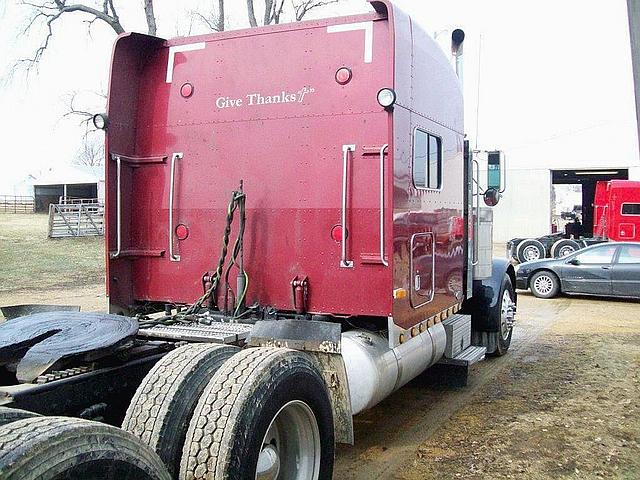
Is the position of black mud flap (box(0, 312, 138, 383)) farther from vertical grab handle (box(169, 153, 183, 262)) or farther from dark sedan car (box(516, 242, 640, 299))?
dark sedan car (box(516, 242, 640, 299))

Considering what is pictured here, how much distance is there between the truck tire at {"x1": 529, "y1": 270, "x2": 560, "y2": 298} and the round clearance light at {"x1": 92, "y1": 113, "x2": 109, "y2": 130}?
13.1 meters

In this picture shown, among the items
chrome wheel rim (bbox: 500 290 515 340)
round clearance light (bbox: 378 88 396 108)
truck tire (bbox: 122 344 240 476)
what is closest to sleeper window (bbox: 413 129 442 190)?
round clearance light (bbox: 378 88 396 108)

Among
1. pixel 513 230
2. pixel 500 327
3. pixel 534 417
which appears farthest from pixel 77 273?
pixel 513 230

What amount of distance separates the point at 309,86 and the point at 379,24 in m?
0.72

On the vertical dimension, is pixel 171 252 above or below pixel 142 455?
above

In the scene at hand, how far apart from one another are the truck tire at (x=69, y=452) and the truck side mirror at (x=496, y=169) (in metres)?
6.06

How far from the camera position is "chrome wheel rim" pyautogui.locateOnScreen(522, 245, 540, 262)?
23.5 m

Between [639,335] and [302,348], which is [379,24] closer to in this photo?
[302,348]

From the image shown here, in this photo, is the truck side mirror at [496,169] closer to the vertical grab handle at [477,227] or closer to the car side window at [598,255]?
the vertical grab handle at [477,227]

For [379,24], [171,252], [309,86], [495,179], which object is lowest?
[171,252]

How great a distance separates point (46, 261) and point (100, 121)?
19699mm

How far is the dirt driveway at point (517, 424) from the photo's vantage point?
514 centimetres

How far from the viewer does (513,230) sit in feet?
114

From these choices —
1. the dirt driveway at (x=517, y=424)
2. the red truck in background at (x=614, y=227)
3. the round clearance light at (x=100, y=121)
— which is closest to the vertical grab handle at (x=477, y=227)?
the dirt driveway at (x=517, y=424)
